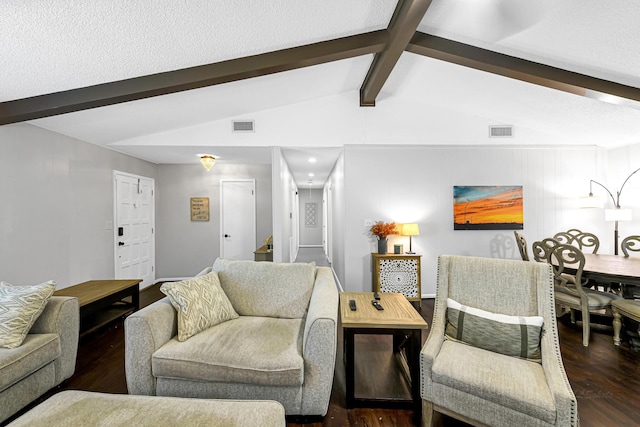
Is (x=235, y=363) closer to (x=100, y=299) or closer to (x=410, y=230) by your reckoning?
(x=100, y=299)

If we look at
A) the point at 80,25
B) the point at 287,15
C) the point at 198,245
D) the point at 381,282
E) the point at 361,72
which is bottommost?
the point at 381,282

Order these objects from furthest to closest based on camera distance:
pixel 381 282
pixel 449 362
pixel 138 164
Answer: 1. pixel 138 164
2. pixel 381 282
3. pixel 449 362

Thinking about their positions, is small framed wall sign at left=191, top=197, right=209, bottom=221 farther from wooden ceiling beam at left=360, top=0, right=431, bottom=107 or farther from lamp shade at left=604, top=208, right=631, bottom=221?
lamp shade at left=604, top=208, right=631, bottom=221

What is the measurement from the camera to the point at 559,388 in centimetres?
137

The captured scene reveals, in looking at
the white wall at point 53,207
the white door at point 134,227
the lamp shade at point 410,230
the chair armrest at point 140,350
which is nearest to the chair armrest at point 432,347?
the chair armrest at point 140,350

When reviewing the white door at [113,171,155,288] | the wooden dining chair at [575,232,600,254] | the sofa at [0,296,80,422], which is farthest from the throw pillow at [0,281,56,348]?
the wooden dining chair at [575,232,600,254]

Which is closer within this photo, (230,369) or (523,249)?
(230,369)

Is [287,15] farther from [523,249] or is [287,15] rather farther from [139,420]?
[523,249]

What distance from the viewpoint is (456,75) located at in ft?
11.3

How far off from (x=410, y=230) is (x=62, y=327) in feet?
Answer: 12.6

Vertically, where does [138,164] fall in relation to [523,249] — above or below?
above

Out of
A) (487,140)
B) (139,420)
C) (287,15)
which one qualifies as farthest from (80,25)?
(487,140)

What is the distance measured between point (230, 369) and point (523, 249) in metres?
3.84

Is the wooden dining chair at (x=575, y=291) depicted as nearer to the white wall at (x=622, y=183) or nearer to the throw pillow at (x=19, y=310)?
the white wall at (x=622, y=183)
